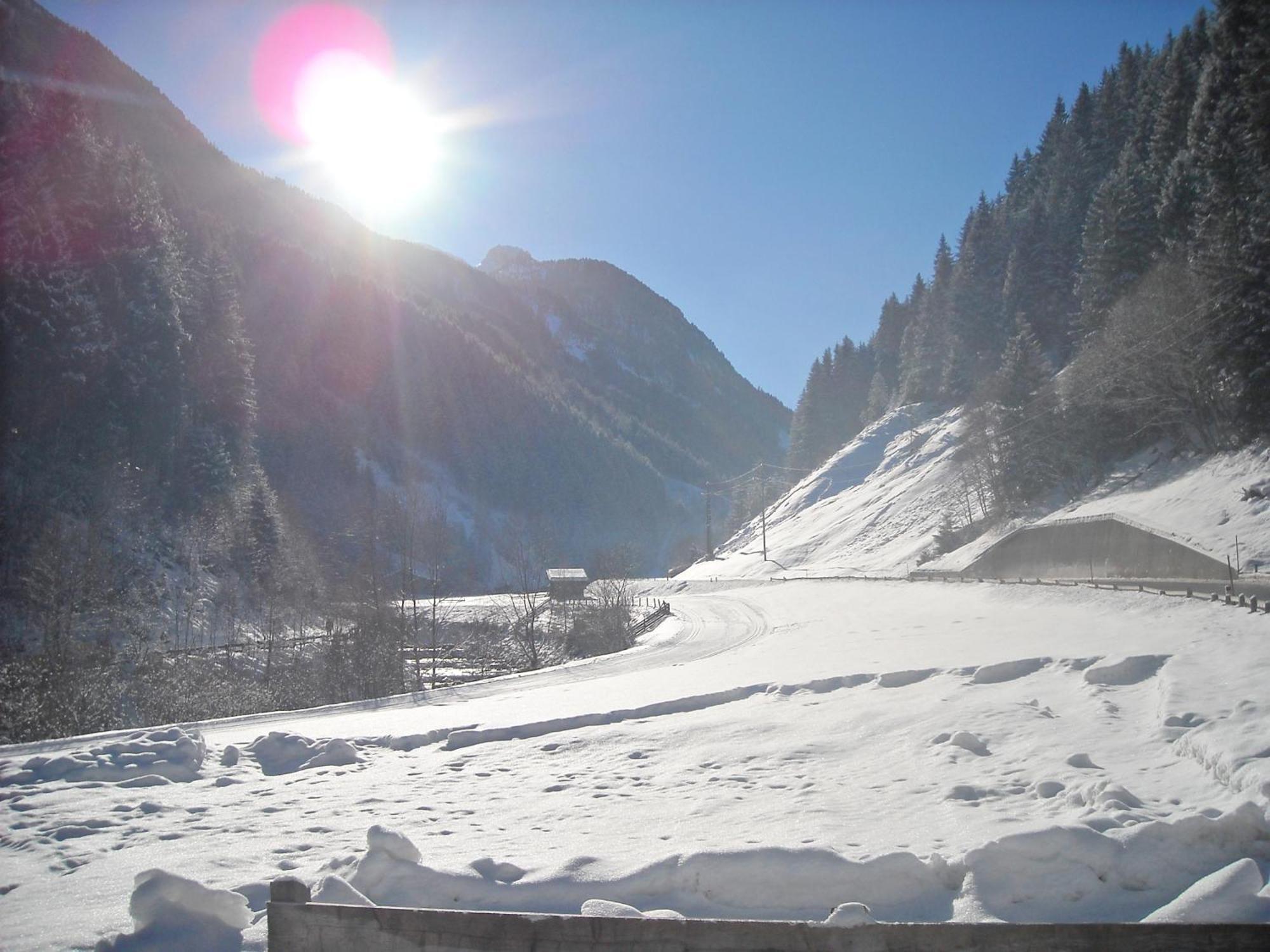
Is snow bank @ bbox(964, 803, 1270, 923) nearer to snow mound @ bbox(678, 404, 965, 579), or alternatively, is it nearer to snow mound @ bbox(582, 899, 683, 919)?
snow mound @ bbox(582, 899, 683, 919)

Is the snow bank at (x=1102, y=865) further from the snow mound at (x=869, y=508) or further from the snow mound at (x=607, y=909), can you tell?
the snow mound at (x=869, y=508)

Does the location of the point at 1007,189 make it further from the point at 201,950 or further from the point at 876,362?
the point at 201,950

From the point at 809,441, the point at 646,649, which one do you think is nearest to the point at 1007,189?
the point at 809,441

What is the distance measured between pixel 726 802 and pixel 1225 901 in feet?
12.1

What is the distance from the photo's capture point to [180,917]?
4629 mm

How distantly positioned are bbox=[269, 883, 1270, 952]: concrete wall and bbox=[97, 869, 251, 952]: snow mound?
1.15m

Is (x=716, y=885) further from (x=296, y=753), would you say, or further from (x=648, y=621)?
(x=648, y=621)

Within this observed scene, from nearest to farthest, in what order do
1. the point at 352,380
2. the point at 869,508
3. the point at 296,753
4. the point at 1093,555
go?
the point at 296,753
the point at 1093,555
the point at 869,508
the point at 352,380

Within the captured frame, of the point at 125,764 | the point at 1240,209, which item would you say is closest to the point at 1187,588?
the point at 1240,209

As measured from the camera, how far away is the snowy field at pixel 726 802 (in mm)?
4758

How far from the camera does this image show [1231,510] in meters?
25.9

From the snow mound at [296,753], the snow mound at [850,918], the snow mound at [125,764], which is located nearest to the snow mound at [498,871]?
the snow mound at [850,918]

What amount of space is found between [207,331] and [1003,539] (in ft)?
174

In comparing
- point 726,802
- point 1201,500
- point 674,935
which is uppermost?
point 1201,500
